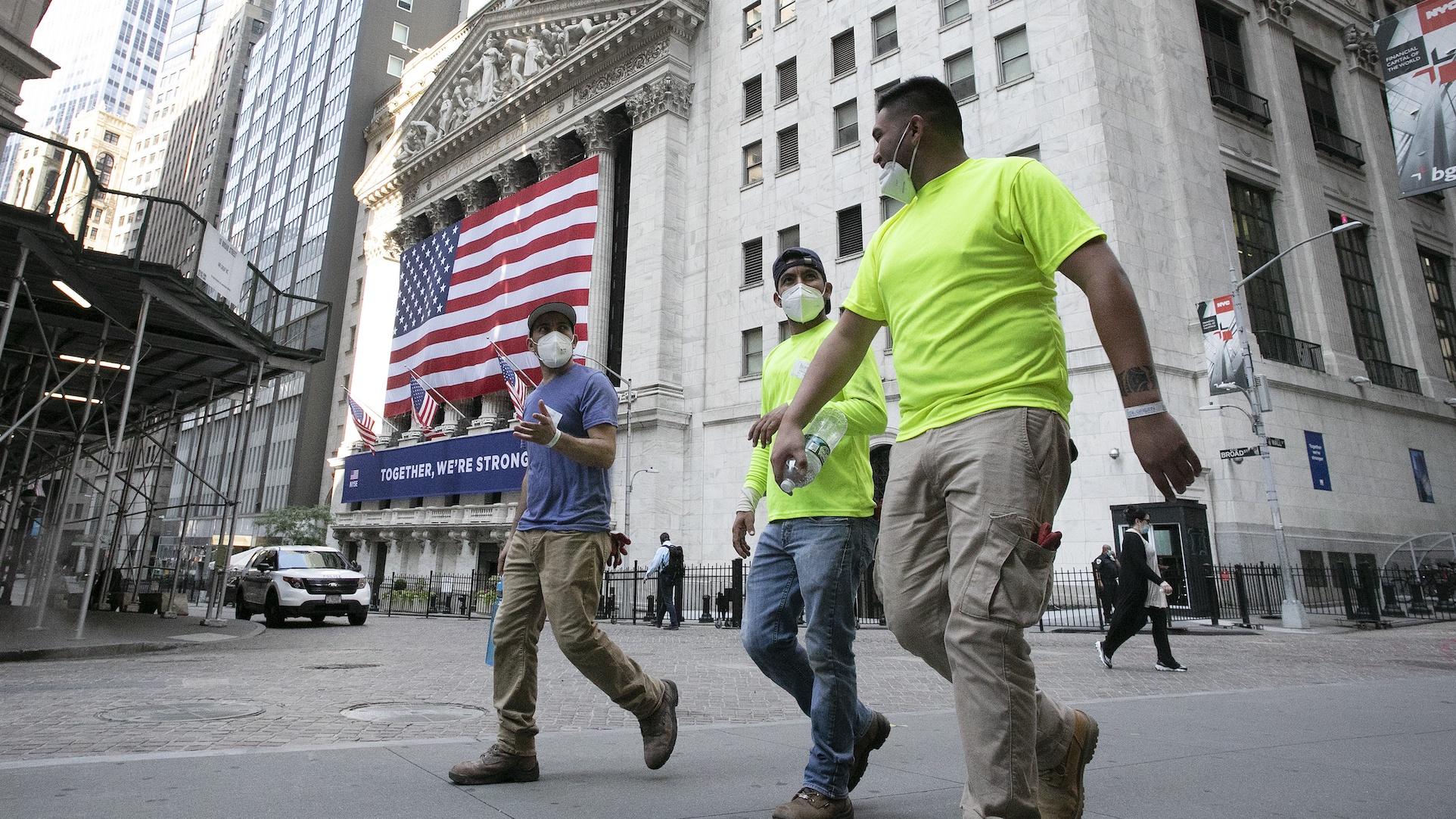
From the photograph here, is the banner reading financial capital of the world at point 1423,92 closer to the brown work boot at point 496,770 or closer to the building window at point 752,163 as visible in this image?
the brown work boot at point 496,770

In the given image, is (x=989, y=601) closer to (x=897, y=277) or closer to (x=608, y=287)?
(x=897, y=277)

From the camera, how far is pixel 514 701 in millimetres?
3789

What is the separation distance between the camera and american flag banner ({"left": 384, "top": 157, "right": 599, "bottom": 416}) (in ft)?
118

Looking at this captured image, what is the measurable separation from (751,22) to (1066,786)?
37293mm

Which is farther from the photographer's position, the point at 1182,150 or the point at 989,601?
the point at 1182,150

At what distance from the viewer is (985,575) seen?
Result: 2.18 metres

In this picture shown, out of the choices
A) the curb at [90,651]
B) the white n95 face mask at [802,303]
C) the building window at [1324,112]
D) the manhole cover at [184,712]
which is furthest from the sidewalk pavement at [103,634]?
the building window at [1324,112]

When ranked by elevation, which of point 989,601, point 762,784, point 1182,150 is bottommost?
point 762,784

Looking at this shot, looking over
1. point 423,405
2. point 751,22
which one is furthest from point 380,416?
point 751,22

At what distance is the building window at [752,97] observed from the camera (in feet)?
112

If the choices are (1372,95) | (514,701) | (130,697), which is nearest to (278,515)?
(130,697)

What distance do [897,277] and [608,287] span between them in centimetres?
3548

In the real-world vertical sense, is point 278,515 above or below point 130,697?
above

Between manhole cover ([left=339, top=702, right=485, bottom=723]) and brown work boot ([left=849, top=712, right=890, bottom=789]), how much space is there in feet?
10.6
